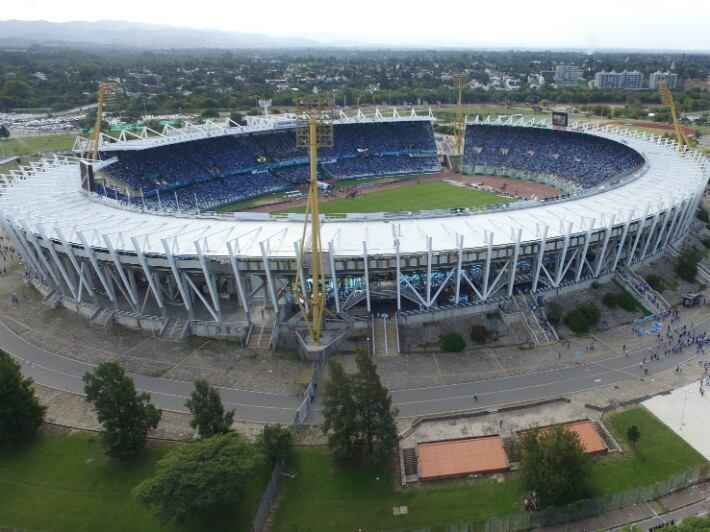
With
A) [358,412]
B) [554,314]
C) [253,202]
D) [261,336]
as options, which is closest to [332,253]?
[261,336]

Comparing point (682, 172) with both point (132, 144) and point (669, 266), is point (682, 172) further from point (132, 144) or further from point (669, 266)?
point (132, 144)

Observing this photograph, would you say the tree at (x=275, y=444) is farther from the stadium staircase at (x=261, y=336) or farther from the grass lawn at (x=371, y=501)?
the stadium staircase at (x=261, y=336)

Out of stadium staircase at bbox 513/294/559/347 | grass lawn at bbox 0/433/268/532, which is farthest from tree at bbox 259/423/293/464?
stadium staircase at bbox 513/294/559/347

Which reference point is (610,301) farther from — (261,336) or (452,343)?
(261,336)

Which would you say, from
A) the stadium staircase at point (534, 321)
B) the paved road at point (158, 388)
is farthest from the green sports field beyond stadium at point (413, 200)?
the paved road at point (158, 388)

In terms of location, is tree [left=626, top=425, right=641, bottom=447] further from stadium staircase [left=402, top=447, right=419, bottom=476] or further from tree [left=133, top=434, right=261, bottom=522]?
tree [left=133, top=434, right=261, bottom=522]

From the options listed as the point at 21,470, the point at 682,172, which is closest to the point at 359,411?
the point at 21,470
